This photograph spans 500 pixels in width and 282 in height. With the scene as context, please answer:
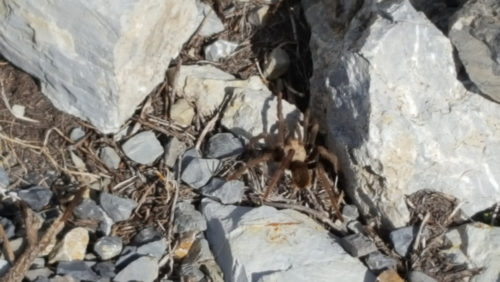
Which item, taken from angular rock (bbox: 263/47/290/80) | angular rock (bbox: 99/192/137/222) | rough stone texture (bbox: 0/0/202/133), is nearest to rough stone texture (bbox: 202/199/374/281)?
angular rock (bbox: 99/192/137/222)

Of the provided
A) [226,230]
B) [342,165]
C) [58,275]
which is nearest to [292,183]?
[342,165]

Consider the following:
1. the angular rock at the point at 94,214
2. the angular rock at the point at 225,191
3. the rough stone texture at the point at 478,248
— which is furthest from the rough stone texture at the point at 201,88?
the rough stone texture at the point at 478,248

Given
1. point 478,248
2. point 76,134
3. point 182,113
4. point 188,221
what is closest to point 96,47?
point 76,134

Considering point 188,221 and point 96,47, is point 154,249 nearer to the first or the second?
point 188,221

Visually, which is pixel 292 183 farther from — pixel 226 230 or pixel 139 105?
pixel 139 105

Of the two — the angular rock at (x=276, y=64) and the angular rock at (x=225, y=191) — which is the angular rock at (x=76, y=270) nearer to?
the angular rock at (x=225, y=191)

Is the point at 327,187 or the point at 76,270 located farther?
the point at 327,187
